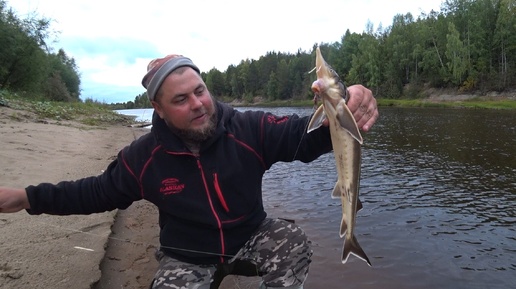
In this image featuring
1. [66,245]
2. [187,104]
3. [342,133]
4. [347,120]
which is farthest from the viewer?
[66,245]

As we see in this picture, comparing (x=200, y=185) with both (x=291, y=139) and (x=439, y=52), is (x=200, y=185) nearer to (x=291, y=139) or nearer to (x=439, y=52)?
(x=291, y=139)

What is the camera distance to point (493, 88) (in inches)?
2066

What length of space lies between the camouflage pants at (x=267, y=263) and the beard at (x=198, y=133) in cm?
101

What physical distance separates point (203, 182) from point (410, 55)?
240 feet

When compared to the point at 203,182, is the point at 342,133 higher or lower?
higher

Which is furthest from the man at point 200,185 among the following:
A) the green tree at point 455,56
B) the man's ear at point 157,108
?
the green tree at point 455,56

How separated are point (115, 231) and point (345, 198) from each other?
3983 millimetres

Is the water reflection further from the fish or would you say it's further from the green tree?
the green tree

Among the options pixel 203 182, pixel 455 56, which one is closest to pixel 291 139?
pixel 203 182

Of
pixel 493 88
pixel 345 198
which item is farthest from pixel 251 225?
pixel 493 88

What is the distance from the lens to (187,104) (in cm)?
320

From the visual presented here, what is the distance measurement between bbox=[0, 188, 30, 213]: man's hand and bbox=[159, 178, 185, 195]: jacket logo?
3.98ft

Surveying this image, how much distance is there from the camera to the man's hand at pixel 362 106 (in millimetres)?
2873

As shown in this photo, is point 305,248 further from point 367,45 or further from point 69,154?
point 367,45
